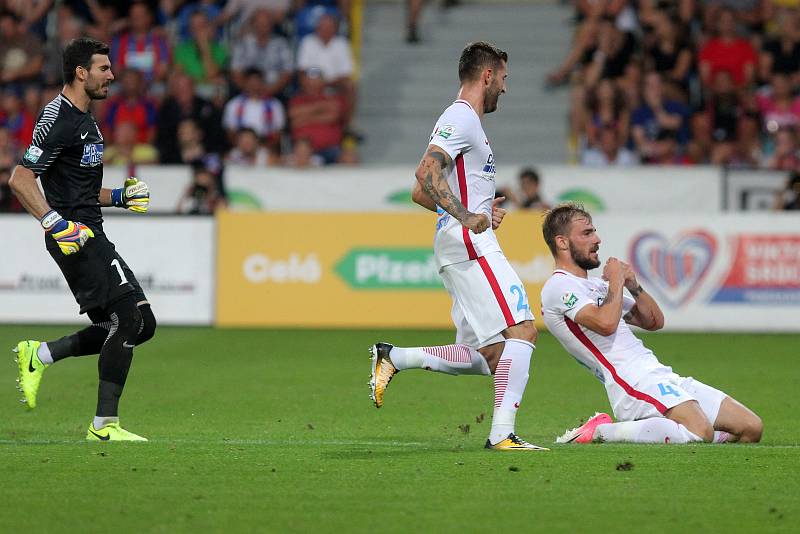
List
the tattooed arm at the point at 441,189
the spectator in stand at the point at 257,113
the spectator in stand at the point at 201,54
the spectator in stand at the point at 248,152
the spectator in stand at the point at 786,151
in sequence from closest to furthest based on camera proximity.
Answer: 1. the tattooed arm at the point at 441,189
2. the spectator in stand at the point at 786,151
3. the spectator in stand at the point at 248,152
4. the spectator in stand at the point at 257,113
5. the spectator in stand at the point at 201,54

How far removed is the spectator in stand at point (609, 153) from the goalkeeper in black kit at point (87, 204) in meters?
12.5

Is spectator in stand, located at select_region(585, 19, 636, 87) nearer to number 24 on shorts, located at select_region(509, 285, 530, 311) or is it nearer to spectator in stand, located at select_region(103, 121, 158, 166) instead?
spectator in stand, located at select_region(103, 121, 158, 166)

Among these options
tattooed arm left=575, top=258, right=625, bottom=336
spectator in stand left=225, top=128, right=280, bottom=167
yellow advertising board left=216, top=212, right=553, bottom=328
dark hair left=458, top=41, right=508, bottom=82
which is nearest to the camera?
dark hair left=458, top=41, right=508, bottom=82

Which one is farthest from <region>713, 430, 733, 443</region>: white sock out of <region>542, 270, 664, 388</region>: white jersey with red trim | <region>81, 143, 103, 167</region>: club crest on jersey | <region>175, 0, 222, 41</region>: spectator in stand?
<region>175, 0, 222, 41</region>: spectator in stand

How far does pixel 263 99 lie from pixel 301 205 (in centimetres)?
224

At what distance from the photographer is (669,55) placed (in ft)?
71.4

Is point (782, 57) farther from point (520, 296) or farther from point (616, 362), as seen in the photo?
point (520, 296)

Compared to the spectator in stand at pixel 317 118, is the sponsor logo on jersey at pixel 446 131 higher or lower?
lower

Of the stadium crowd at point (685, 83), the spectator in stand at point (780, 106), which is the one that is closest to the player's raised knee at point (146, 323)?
the stadium crowd at point (685, 83)

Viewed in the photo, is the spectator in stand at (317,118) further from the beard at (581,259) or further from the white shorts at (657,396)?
the white shorts at (657,396)

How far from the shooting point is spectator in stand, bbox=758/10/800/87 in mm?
21641

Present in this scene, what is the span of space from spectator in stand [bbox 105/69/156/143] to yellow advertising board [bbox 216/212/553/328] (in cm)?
458

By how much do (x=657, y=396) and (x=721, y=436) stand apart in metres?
0.54

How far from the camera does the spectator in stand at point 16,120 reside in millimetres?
21547
